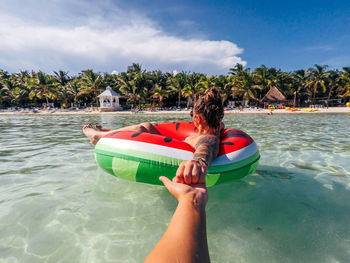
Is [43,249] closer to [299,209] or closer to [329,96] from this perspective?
[299,209]

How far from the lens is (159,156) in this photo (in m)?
2.38

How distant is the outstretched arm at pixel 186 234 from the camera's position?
2.82 ft

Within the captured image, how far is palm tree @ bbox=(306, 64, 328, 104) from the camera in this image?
37031 millimetres

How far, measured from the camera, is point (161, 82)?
40.6 metres

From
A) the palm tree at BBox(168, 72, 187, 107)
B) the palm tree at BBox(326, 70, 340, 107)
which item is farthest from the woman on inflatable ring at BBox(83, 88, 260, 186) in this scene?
the palm tree at BBox(326, 70, 340, 107)

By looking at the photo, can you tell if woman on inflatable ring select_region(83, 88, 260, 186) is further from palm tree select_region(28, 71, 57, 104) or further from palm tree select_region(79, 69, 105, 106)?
palm tree select_region(28, 71, 57, 104)

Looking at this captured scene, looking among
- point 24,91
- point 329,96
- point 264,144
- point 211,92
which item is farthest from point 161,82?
point 211,92

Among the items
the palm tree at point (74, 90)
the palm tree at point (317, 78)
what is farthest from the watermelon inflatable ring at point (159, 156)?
the palm tree at point (317, 78)

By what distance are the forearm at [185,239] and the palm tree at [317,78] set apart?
44.6m

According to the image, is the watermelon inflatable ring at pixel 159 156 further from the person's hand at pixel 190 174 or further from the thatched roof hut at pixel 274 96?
the thatched roof hut at pixel 274 96

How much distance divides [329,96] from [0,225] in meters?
48.0

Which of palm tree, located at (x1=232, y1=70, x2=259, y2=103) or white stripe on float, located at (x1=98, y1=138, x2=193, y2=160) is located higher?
palm tree, located at (x1=232, y1=70, x2=259, y2=103)

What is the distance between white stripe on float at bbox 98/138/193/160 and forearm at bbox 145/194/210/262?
49.8 inches

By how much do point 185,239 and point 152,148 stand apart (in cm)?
158
